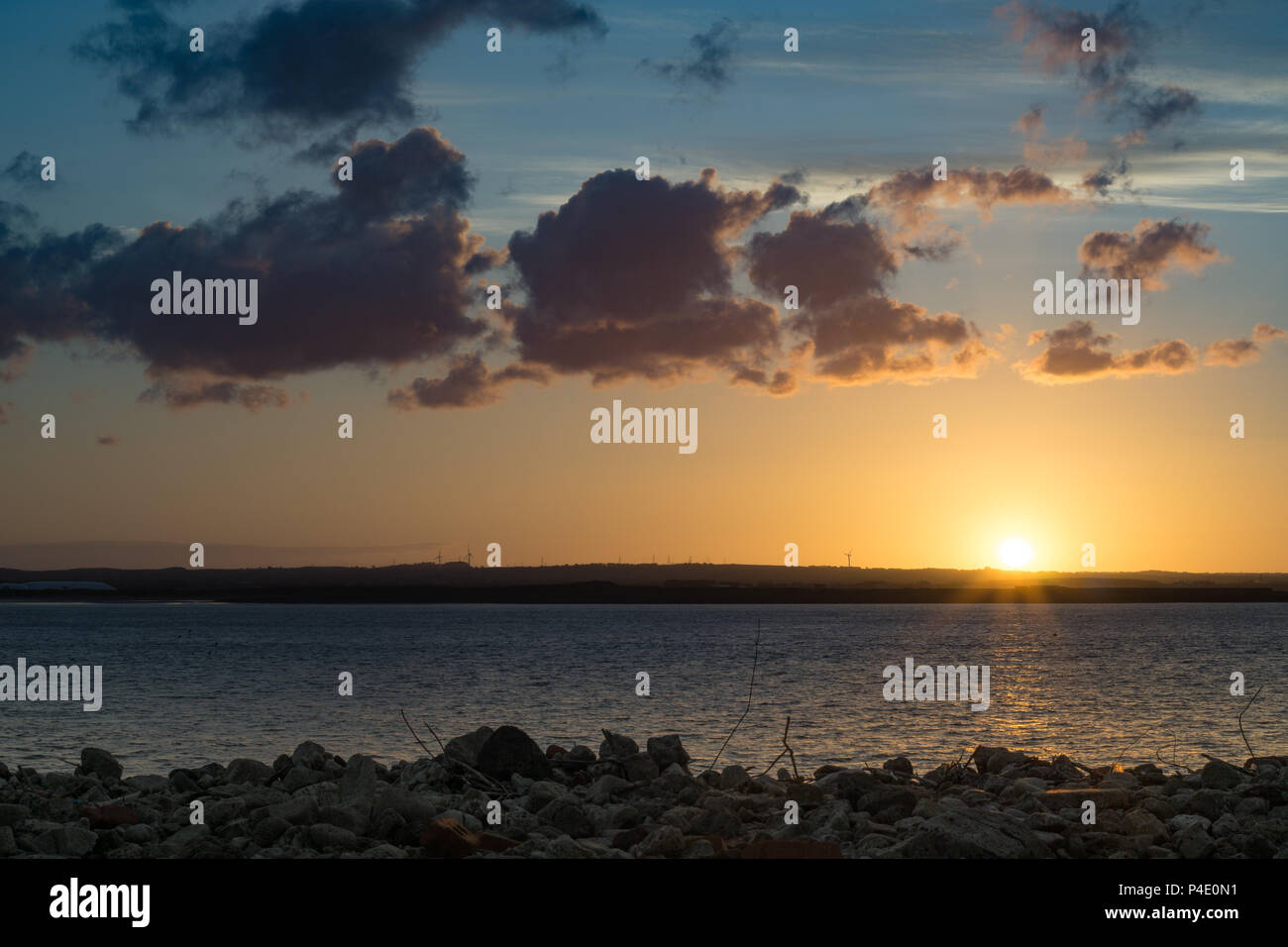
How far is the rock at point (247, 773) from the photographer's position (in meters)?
22.5

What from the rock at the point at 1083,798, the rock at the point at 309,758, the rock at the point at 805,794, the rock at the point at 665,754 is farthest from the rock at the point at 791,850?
the rock at the point at 309,758

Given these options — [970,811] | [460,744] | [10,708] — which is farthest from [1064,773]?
[10,708]

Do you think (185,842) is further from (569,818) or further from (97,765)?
(97,765)

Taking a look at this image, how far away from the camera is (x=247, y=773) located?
22.6 metres

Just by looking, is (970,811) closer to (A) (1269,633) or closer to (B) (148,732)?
(B) (148,732)

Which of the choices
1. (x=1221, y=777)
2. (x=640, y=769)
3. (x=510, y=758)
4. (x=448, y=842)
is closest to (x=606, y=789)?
(x=640, y=769)

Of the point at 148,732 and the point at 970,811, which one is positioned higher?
the point at 970,811

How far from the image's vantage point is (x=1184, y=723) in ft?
150

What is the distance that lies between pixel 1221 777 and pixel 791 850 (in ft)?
35.1

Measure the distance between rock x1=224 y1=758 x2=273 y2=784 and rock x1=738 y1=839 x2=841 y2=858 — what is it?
1175 centimetres

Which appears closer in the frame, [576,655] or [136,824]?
[136,824]
